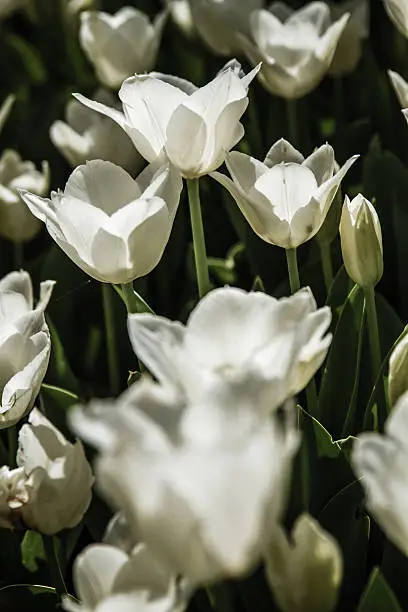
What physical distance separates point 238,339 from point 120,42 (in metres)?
0.72

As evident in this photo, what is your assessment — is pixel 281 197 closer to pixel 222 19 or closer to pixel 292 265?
pixel 292 265

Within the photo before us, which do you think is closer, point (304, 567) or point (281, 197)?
point (304, 567)

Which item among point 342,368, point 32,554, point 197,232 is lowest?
point 32,554

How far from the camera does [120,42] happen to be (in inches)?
51.4

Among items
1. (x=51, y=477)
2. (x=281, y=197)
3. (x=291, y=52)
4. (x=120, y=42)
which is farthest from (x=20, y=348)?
(x=120, y=42)

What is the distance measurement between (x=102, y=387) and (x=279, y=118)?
388mm

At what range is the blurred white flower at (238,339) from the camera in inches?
24.9

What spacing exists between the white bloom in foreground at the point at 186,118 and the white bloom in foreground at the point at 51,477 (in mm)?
224

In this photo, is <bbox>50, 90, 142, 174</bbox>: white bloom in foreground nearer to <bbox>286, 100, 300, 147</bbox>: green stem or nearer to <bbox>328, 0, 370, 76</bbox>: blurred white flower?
<bbox>286, 100, 300, 147</bbox>: green stem

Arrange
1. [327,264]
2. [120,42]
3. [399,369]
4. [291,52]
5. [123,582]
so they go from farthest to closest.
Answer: [120,42], [291,52], [327,264], [399,369], [123,582]

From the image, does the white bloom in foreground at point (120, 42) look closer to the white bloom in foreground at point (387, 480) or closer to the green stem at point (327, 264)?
the green stem at point (327, 264)

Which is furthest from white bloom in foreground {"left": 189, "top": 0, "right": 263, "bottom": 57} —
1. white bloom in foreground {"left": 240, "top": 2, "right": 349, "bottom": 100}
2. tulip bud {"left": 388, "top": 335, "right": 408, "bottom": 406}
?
tulip bud {"left": 388, "top": 335, "right": 408, "bottom": 406}

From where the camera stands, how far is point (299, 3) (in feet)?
5.26

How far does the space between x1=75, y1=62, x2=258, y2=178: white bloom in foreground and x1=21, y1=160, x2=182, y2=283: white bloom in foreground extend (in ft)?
0.09
